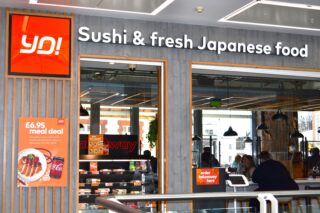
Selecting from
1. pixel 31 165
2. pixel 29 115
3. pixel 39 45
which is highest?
pixel 39 45

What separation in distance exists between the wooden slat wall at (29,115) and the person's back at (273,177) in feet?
9.01

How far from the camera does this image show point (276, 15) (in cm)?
695

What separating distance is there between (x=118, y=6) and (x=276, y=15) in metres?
2.17

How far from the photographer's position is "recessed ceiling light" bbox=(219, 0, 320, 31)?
6.48m

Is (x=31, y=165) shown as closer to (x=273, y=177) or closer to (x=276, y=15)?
(x=273, y=177)

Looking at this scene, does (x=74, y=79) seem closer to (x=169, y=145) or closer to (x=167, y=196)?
(x=169, y=145)

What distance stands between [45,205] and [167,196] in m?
3.59

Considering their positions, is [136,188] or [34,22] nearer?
[34,22]

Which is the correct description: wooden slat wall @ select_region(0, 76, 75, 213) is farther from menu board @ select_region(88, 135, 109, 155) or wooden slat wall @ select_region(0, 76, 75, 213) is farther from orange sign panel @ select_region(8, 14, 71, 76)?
menu board @ select_region(88, 135, 109, 155)

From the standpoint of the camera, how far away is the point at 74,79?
6.95 m

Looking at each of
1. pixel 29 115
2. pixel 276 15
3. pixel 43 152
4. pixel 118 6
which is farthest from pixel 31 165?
pixel 276 15

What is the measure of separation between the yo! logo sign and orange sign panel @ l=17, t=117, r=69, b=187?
90 centimetres

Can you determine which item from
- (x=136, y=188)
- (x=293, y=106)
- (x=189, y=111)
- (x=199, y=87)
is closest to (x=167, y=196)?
(x=189, y=111)

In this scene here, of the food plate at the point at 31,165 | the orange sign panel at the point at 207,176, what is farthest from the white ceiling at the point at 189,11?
the orange sign panel at the point at 207,176
